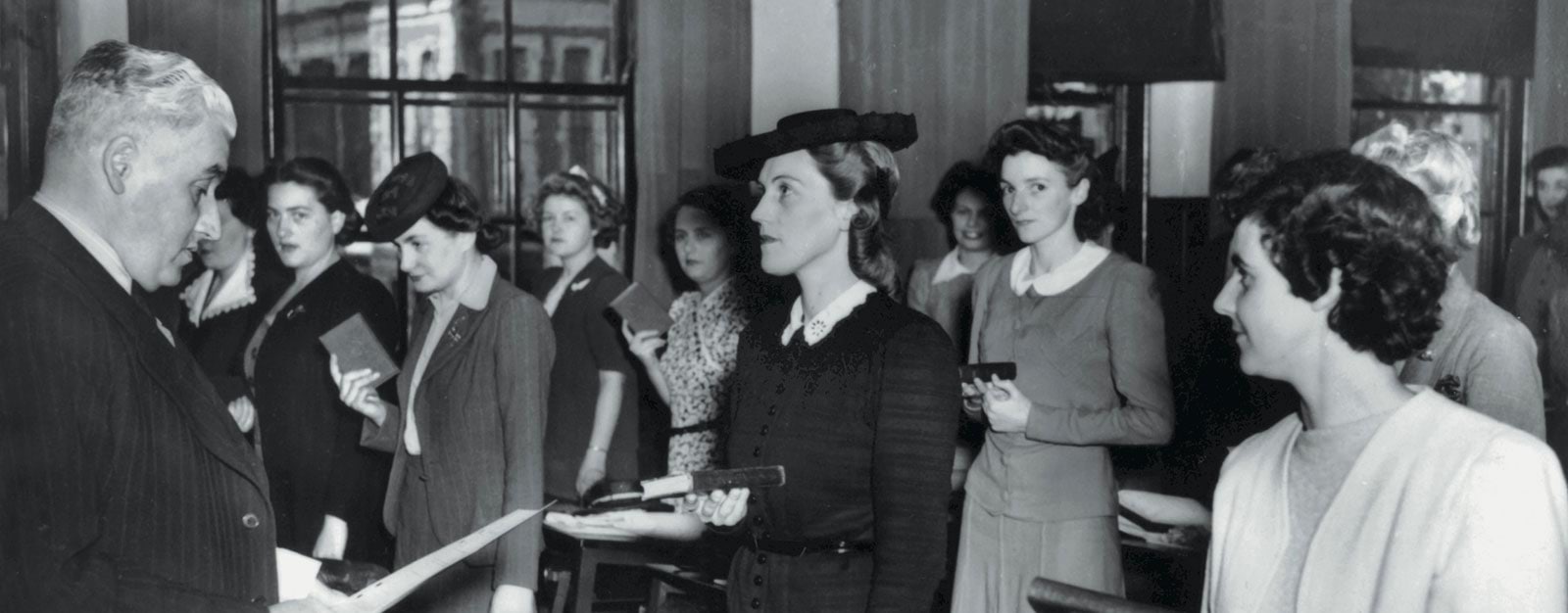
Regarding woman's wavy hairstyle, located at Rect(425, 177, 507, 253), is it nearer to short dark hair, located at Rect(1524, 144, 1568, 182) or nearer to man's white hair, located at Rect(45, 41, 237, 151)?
man's white hair, located at Rect(45, 41, 237, 151)

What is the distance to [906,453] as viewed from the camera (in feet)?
7.66

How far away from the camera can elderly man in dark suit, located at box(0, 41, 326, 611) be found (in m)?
1.59

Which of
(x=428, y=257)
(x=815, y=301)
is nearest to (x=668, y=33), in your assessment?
(x=428, y=257)

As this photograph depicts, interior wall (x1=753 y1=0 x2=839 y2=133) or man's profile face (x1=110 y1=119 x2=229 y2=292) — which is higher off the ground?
interior wall (x1=753 y1=0 x2=839 y2=133)

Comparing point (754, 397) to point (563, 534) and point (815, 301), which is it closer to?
point (815, 301)

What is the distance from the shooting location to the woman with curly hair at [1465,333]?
2.42 metres

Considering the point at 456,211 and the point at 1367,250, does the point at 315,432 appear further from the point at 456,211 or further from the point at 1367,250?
the point at 1367,250

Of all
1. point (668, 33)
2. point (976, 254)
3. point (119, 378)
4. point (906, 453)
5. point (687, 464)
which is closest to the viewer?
point (119, 378)

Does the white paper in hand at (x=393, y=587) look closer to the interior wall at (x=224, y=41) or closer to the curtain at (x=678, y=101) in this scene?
the interior wall at (x=224, y=41)

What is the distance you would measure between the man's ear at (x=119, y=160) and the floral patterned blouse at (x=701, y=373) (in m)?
2.63

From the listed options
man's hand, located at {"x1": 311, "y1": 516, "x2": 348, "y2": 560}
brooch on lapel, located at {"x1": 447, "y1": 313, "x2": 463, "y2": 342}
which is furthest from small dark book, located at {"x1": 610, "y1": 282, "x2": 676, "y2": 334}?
man's hand, located at {"x1": 311, "y1": 516, "x2": 348, "y2": 560}

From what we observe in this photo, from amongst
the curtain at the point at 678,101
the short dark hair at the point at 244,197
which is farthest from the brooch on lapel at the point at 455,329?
the curtain at the point at 678,101

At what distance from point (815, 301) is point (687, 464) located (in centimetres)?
192

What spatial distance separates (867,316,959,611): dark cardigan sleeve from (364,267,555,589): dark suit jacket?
3.91 feet
